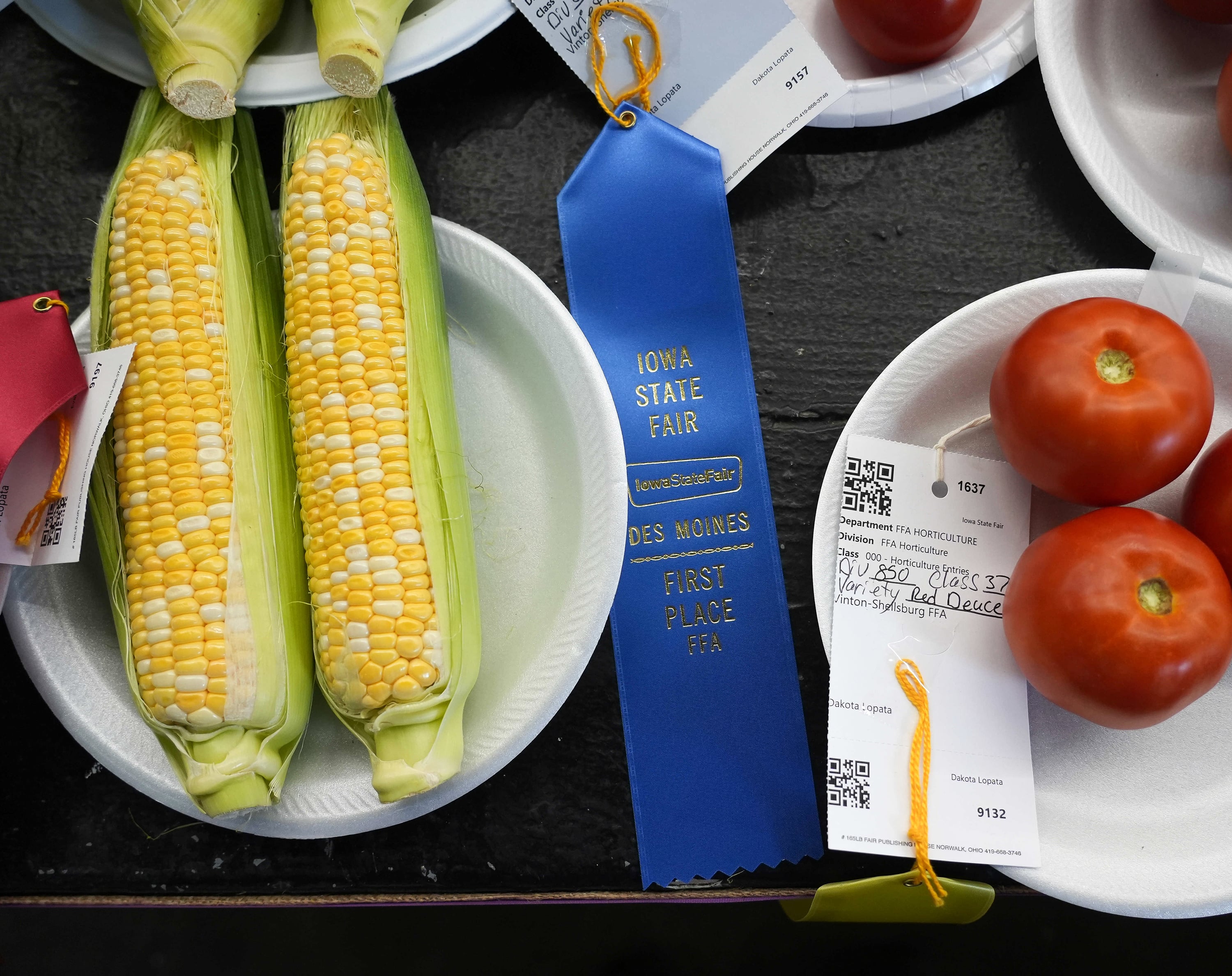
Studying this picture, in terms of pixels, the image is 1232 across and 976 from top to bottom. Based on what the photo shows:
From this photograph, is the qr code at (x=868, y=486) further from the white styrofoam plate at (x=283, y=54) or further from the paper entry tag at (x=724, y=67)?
the white styrofoam plate at (x=283, y=54)

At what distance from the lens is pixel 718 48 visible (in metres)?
0.75

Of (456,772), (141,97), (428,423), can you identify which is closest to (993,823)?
(456,772)

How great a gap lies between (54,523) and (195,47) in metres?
0.37

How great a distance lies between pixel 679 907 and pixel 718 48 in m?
0.97

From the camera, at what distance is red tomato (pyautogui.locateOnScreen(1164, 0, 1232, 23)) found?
73 cm

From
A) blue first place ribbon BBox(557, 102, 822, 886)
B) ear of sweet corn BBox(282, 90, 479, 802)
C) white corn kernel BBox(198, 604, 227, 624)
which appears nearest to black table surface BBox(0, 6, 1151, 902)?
blue first place ribbon BBox(557, 102, 822, 886)

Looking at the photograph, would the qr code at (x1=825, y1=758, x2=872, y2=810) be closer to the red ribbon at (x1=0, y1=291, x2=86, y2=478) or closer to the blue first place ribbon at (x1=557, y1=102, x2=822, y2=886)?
the blue first place ribbon at (x1=557, y1=102, x2=822, y2=886)

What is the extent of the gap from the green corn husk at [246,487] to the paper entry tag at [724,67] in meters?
0.29

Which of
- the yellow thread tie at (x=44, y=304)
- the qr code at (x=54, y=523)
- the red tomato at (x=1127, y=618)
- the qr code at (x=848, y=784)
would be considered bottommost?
the qr code at (x=848, y=784)

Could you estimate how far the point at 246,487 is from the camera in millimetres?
649

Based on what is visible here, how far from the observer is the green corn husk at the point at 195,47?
26.1 inches

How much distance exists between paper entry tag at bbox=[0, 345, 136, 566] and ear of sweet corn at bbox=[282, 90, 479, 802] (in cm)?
13

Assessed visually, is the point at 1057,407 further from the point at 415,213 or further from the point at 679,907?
the point at 679,907

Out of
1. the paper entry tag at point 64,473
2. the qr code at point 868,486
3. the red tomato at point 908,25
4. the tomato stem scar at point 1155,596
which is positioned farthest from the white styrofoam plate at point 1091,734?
the paper entry tag at point 64,473
